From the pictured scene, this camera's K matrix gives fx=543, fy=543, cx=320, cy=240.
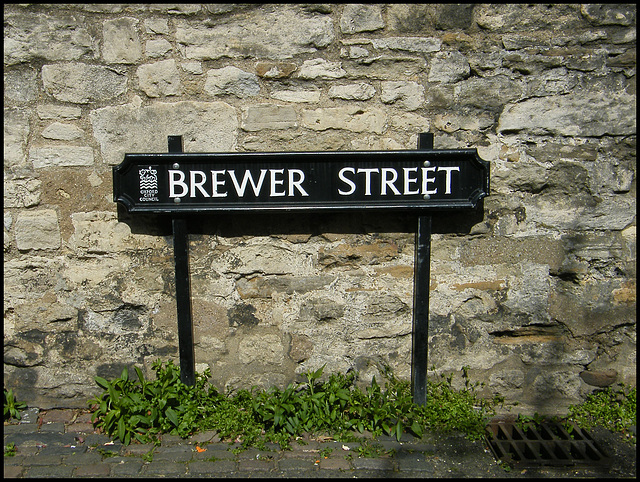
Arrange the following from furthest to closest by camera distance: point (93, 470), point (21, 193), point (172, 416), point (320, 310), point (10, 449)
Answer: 1. point (320, 310)
2. point (21, 193)
3. point (172, 416)
4. point (10, 449)
5. point (93, 470)

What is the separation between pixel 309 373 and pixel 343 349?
25cm

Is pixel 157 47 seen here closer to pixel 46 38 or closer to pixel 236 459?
pixel 46 38

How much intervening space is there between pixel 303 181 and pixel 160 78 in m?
1.00

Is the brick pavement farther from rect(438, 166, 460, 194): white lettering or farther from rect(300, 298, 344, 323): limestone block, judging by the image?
rect(438, 166, 460, 194): white lettering

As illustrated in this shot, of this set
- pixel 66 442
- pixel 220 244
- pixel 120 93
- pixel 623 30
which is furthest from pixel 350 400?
pixel 623 30

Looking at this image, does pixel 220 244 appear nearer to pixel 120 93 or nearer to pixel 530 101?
pixel 120 93

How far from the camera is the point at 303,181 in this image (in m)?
3.04

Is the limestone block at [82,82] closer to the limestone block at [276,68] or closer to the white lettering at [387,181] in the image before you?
the limestone block at [276,68]

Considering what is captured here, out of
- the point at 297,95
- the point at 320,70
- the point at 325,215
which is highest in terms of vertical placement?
the point at 320,70

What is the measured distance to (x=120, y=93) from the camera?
10.1 feet

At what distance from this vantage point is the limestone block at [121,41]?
119 inches

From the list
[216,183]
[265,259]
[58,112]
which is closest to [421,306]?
[265,259]

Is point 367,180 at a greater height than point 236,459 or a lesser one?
greater

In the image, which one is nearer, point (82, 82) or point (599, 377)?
point (82, 82)
